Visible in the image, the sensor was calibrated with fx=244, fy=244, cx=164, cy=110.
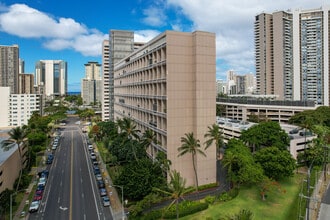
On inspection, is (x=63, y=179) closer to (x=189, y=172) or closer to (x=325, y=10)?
(x=189, y=172)

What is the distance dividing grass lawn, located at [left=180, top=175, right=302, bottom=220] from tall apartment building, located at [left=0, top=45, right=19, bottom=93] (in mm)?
172686

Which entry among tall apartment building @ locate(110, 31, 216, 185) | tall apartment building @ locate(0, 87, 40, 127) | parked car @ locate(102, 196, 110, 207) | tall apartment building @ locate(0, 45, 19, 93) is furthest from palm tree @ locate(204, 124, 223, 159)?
tall apartment building @ locate(0, 45, 19, 93)

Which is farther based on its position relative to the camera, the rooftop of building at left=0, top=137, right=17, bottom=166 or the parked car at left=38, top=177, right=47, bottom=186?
the parked car at left=38, top=177, right=47, bottom=186

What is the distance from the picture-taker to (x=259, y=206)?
142ft

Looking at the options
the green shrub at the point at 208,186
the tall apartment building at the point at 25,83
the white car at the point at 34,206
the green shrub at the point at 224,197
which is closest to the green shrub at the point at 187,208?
the green shrub at the point at 224,197

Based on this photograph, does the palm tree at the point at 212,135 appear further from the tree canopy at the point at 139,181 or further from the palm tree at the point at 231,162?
the tree canopy at the point at 139,181

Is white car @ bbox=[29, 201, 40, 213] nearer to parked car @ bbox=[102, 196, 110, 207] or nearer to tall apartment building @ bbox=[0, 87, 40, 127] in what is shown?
parked car @ bbox=[102, 196, 110, 207]

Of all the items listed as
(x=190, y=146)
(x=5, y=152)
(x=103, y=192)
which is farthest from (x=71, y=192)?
(x=190, y=146)

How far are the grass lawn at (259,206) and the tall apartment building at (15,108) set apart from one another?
124809 mm

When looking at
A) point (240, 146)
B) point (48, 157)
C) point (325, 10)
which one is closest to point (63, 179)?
point (48, 157)

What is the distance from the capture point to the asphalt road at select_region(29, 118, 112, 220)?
4209 centimetres

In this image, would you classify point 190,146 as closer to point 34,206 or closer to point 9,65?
point 34,206

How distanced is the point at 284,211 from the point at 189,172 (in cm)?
1882

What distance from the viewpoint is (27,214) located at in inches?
1663
